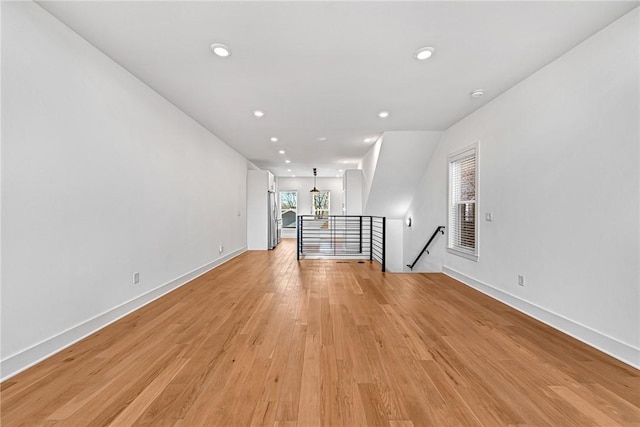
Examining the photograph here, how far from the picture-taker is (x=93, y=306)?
7.82 ft

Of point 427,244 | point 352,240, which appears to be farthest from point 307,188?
point 427,244

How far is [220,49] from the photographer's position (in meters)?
2.36

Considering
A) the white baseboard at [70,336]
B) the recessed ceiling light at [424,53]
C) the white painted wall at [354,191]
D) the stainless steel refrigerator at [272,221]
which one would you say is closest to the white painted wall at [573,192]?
the recessed ceiling light at [424,53]

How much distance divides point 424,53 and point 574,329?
9.63 feet

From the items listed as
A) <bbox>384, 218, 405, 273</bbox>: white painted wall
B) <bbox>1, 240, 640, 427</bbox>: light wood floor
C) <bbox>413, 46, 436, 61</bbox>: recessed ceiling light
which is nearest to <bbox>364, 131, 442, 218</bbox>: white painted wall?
<bbox>384, 218, 405, 273</bbox>: white painted wall

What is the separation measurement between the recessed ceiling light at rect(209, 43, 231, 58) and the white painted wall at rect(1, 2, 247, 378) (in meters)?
1.14

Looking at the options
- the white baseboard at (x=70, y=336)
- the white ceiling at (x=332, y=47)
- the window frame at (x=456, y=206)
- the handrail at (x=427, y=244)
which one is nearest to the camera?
the white baseboard at (x=70, y=336)

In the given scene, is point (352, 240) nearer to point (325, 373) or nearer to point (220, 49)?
point (325, 373)

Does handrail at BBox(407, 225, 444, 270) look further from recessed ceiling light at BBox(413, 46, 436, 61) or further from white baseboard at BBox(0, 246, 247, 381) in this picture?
white baseboard at BBox(0, 246, 247, 381)

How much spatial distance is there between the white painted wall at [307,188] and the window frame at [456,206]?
686cm

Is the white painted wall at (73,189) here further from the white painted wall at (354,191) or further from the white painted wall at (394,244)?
the white painted wall at (394,244)

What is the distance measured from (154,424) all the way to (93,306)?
1605 millimetres

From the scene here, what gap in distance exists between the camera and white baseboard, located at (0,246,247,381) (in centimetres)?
175

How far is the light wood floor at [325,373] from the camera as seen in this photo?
1453 mm
